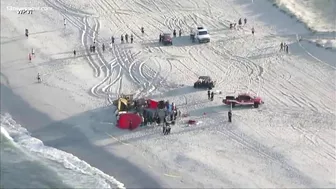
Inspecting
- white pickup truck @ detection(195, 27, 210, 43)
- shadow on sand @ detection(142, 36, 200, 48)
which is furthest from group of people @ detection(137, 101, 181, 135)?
white pickup truck @ detection(195, 27, 210, 43)

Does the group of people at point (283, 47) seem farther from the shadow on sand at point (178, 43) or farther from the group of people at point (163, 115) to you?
the group of people at point (163, 115)

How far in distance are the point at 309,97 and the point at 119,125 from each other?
15.2m

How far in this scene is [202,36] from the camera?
6662cm

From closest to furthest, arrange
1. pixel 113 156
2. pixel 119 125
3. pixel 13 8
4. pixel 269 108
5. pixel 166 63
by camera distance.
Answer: pixel 113 156, pixel 119 125, pixel 269 108, pixel 166 63, pixel 13 8

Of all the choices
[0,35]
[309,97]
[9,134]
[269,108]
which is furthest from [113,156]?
[0,35]

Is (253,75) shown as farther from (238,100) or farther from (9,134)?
(9,134)

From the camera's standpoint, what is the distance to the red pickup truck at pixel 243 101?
5431 cm

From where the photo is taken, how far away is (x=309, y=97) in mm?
56438

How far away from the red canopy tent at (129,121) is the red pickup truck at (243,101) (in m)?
7.32

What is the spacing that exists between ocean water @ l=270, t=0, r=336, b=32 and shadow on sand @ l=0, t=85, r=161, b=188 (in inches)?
988

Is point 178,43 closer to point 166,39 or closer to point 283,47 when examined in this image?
point 166,39

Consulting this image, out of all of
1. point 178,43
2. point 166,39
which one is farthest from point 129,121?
point 178,43

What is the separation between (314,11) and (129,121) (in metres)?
29.6

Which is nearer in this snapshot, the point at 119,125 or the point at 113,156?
the point at 113,156
